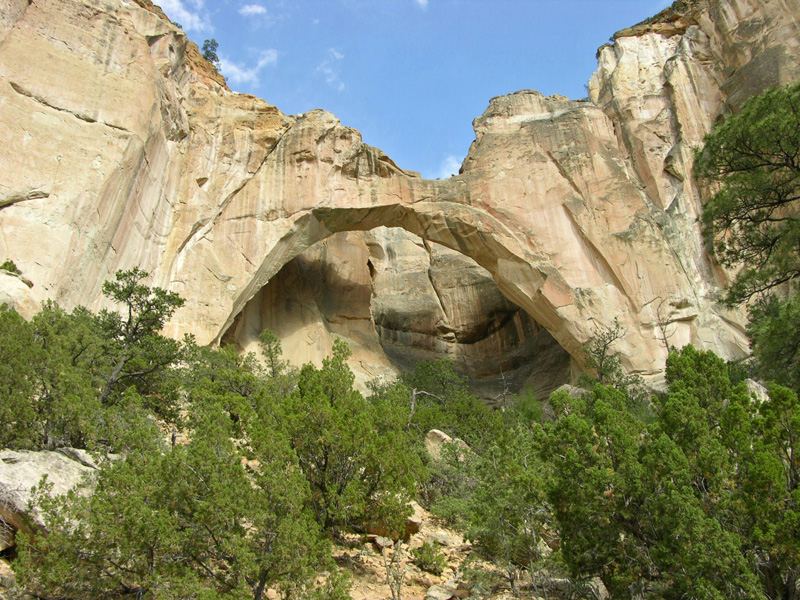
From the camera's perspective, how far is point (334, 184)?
23891 millimetres

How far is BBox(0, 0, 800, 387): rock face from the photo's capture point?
1789 centimetres

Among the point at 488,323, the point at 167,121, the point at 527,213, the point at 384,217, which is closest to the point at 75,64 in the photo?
the point at 167,121

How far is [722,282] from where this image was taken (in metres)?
22.2

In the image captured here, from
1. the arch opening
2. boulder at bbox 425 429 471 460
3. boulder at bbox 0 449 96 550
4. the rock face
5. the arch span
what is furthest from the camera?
the arch opening

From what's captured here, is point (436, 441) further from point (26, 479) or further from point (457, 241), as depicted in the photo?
point (457, 241)

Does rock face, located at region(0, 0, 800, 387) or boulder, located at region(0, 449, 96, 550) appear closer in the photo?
boulder, located at region(0, 449, 96, 550)

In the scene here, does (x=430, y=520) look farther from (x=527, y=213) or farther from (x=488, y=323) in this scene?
(x=488, y=323)

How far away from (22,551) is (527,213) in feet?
66.2

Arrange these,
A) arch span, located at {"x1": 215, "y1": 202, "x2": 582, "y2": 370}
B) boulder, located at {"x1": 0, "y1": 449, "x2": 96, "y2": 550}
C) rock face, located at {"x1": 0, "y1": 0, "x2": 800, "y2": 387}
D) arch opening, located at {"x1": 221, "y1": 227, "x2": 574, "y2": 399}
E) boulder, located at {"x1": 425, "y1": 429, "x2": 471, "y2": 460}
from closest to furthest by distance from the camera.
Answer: boulder, located at {"x1": 0, "y1": 449, "x2": 96, "y2": 550} < boulder, located at {"x1": 425, "y1": 429, "x2": 471, "y2": 460} < rock face, located at {"x1": 0, "y1": 0, "x2": 800, "y2": 387} < arch span, located at {"x1": 215, "y1": 202, "x2": 582, "y2": 370} < arch opening, located at {"x1": 221, "y1": 227, "x2": 574, "y2": 399}

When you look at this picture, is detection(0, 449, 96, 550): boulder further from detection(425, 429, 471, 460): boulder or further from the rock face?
the rock face

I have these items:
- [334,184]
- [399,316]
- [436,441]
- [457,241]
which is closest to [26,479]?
[436,441]

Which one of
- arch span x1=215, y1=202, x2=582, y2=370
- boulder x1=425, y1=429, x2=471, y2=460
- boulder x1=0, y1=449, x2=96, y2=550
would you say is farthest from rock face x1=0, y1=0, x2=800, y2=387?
boulder x1=0, y1=449, x2=96, y2=550

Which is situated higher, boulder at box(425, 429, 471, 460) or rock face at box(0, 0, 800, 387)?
rock face at box(0, 0, 800, 387)

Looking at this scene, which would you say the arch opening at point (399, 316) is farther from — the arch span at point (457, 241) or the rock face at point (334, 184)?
the arch span at point (457, 241)
